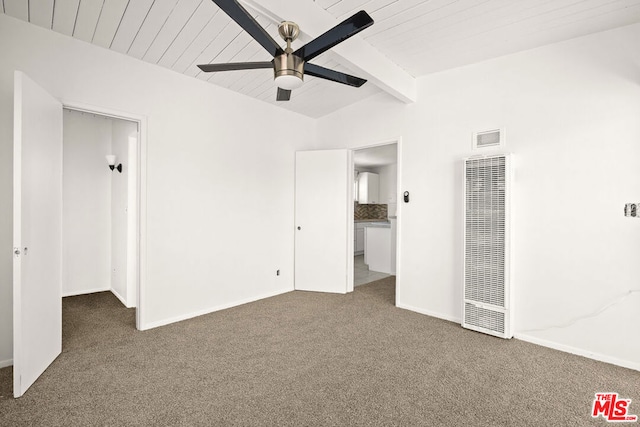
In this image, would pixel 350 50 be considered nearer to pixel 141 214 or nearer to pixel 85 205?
pixel 141 214

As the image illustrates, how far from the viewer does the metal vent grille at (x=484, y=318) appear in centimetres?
279

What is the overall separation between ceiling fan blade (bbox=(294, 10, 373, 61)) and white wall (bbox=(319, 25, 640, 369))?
80.4 inches

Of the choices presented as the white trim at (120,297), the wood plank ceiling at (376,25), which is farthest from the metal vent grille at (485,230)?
the white trim at (120,297)

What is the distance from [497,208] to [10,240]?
13.0 feet

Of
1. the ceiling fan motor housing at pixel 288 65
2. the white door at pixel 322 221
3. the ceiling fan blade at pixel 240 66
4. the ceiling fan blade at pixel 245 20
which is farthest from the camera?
the white door at pixel 322 221

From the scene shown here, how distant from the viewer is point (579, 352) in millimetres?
2494

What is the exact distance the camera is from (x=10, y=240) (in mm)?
2318

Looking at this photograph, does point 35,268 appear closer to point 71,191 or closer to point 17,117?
point 17,117

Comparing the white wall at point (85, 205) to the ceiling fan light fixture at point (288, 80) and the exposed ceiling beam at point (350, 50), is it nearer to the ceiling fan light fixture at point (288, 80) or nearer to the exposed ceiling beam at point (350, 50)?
the exposed ceiling beam at point (350, 50)

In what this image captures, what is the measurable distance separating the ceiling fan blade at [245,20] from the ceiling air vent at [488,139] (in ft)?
7.25

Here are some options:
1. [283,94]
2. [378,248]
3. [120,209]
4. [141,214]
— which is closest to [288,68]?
[283,94]

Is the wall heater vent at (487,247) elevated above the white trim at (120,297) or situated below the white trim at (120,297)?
above
